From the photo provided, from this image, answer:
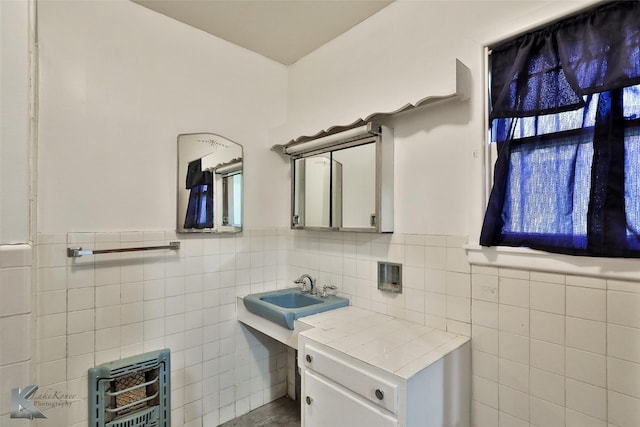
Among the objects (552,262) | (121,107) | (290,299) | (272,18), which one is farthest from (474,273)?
(121,107)

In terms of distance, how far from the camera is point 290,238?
2549mm

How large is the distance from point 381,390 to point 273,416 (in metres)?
1.44

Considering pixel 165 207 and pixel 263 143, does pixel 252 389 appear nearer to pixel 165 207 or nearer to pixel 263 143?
pixel 165 207

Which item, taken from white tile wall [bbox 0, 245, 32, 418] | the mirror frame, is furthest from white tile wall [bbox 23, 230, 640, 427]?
white tile wall [bbox 0, 245, 32, 418]

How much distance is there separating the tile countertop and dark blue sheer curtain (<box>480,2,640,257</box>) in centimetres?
52

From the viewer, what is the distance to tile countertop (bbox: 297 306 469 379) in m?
1.28

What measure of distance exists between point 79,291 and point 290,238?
1.37 meters

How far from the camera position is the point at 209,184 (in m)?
2.14

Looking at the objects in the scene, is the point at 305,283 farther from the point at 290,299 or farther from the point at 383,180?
the point at 383,180

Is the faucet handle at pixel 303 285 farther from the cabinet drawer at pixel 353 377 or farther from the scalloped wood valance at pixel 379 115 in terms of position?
the scalloped wood valance at pixel 379 115

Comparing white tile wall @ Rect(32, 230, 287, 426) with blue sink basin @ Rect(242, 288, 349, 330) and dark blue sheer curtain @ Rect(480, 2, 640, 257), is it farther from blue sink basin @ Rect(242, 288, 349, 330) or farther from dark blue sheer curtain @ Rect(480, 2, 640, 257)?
dark blue sheer curtain @ Rect(480, 2, 640, 257)

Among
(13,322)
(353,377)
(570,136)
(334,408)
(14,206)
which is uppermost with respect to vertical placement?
(570,136)

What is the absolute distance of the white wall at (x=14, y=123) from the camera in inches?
31.9

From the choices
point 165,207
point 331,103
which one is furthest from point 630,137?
point 165,207
